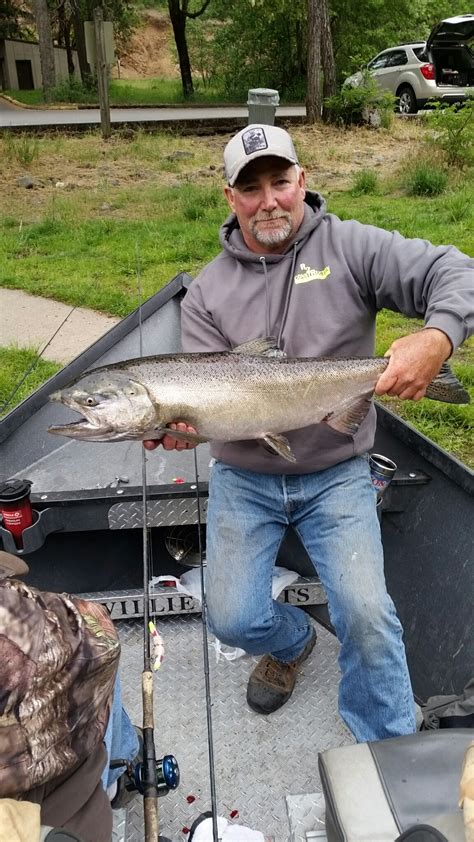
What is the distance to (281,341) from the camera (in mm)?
3289

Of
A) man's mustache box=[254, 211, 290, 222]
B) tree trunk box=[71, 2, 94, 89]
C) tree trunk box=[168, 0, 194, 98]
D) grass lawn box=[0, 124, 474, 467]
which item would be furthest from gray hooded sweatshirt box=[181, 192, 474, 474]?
tree trunk box=[168, 0, 194, 98]

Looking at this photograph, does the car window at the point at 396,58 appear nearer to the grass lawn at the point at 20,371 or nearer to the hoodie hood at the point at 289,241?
the grass lawn at the point at 20,371

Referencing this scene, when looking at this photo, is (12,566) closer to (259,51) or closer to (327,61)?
(327,61)

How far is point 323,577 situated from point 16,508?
1.37 meters

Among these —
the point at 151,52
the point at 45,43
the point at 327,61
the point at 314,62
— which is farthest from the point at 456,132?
the point at 151,52

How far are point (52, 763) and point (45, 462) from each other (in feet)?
8.24

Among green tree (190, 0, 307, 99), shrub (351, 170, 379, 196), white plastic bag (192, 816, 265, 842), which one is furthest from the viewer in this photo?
green tree (190, 0, 307, 99)

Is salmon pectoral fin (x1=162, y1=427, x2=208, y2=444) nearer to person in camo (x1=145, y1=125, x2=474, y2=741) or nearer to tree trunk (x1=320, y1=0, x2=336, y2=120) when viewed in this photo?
person in camo (x1=145, y1=125, x2=474, y2=741)

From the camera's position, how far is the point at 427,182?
1230cm

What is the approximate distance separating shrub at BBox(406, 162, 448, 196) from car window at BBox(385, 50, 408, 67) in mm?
10202

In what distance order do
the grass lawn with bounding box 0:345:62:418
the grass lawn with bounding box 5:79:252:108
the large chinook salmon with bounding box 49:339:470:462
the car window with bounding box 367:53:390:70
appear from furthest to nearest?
the grass lawn with bounding box 5:79:252:108 → the car window with bounding box 367:53:390:70 → the grass lawn with bounding box 0:345:62:418 → the large chinook salmon with bounding box 49:339:470:462

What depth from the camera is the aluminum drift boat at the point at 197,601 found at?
3064 mm

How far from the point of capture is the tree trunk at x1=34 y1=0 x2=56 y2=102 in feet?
97.9

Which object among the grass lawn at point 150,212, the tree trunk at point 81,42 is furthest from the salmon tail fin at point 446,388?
the tree trunk at point 81,42
